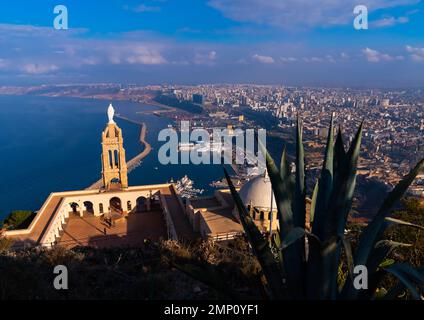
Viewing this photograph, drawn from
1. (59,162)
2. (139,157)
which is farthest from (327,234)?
(59,162)

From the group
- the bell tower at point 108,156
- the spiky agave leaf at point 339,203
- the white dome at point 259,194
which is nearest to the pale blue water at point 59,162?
the bell tower at point 108,156

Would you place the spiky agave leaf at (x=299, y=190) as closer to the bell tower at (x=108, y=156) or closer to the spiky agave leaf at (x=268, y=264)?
the spiky agave leaf at (x=268, y=264)

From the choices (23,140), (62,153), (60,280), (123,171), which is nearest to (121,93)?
(23,140)

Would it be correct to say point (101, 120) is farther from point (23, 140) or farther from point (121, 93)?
point (121, 93)

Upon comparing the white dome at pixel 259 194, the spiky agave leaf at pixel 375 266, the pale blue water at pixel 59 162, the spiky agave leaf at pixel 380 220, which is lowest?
the pale blue water at pixel 59 162

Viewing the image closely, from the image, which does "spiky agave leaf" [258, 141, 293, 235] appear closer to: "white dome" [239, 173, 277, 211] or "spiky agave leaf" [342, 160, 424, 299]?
"spiky agave leaf" [342, 160, 424, 299]

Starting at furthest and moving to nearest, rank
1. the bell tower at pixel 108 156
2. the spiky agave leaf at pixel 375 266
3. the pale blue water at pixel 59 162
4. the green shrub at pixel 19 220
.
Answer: the pale blue water at pixel 59 162 → the bell tower at pixel 108 156 → the green shrub at pixel 19 220 → the spiky agave leaf at pixel 375 266
